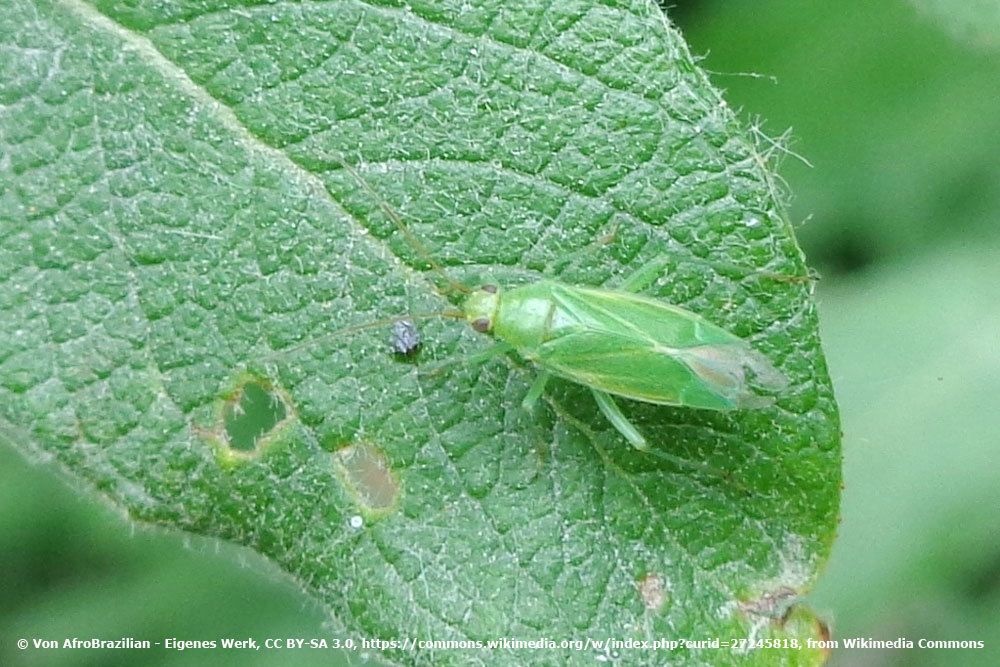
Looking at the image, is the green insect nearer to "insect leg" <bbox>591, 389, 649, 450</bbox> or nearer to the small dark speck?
"insect leg" <bbox>591, 389, 649, 450</bbox>

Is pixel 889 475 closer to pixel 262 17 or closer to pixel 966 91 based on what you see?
pixel 966 91

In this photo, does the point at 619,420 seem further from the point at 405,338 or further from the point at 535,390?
the point at 405,338

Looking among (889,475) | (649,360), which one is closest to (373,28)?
(649,360)

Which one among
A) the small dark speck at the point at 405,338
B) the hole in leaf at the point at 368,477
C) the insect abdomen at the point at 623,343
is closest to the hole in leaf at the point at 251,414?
the hole in leaf at the point at 368,477

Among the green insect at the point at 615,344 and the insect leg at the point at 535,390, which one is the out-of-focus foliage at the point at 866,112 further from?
the insect leg at the point at 535,390

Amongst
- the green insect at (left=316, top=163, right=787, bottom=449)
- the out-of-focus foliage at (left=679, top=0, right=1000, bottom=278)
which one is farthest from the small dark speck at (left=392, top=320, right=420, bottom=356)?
the out-of-focus foliage at (left=679, top=0, right=1000, bottom=278)

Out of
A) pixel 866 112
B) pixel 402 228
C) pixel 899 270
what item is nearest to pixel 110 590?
pixel 402 228
